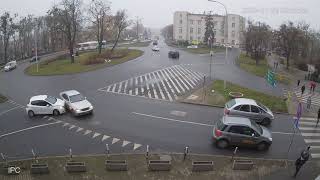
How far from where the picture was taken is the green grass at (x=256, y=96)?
28987mm

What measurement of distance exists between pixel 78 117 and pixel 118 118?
3.17 metres

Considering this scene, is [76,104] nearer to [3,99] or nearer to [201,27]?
[3,99]

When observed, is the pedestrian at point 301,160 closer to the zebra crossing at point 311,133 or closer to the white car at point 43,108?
the zebra crossing at point 311,133

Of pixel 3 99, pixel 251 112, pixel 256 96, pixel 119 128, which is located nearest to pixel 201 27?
pixel 256 96

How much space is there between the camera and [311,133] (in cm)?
2338

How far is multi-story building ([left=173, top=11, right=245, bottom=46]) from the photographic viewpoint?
114 meters

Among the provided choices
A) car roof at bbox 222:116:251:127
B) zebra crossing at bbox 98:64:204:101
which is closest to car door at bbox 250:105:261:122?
car roof at bbox 222:116:251:127

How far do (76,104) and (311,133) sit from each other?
17750 millimetres

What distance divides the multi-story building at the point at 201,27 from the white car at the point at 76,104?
9131 centimetres

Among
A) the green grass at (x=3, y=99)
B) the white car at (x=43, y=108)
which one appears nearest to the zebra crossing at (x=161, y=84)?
the white car at (x=43, y=108)

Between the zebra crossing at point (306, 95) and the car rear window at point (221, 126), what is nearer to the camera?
the car rear window at point (221, 126)

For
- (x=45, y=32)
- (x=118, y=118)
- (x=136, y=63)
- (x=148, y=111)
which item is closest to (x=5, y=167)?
(x=118, y=118)

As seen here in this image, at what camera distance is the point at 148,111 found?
90.6 ft

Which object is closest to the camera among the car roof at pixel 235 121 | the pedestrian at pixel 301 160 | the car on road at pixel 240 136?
the pedestrian at pixel 301 160
